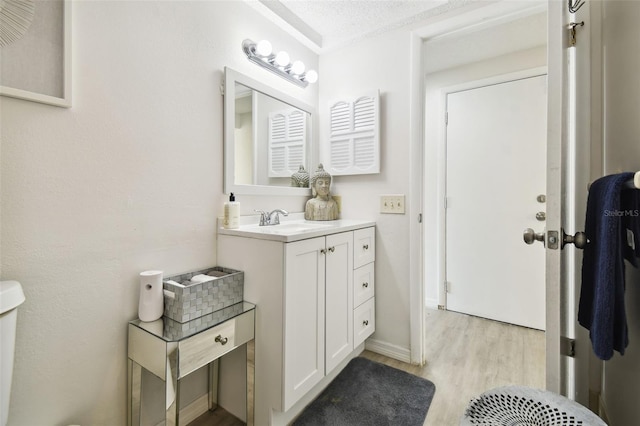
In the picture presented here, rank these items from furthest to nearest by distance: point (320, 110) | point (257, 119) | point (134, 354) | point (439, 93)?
point (439, 93) < point (320, 110) < point (257, 119) < point (134, 354)

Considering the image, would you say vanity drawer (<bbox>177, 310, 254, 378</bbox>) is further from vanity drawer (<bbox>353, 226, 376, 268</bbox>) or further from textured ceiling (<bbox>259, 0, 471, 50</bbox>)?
textured ceiling (<bbox>259, 0, 471, 50</bbox>)

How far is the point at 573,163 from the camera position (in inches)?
49.0

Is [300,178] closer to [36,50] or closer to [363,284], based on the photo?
[363,284]

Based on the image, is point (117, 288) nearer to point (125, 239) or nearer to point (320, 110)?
point (125, 239)

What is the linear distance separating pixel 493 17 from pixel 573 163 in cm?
102

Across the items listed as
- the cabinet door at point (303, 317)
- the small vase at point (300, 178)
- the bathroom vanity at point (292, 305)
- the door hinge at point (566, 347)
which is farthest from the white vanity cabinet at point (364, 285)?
the door hinge at point (566, 347)

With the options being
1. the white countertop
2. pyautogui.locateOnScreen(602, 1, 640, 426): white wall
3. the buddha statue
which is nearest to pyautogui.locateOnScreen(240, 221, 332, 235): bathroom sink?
the white countertop

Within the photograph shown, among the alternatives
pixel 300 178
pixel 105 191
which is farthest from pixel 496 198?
pixel 105 191

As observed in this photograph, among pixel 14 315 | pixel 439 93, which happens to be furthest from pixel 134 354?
pixel 439 93

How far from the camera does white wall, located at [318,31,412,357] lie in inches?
73.0

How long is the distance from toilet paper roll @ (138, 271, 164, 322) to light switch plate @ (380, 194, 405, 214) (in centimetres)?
135

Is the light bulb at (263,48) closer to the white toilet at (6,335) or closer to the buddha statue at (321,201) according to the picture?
the buddha statue at (321,201)

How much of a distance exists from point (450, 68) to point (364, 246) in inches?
75.5

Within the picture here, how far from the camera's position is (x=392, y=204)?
1.88 meters
